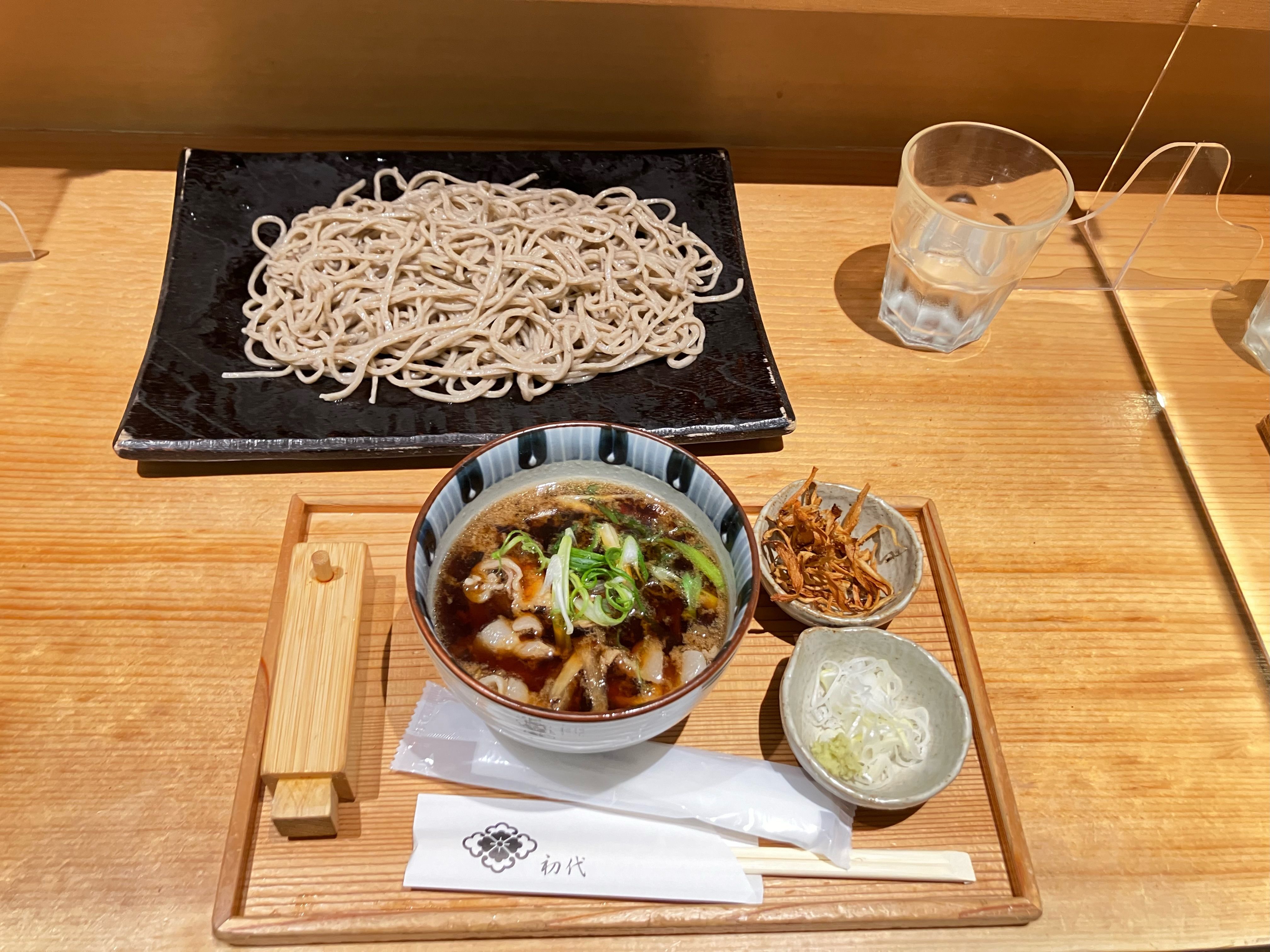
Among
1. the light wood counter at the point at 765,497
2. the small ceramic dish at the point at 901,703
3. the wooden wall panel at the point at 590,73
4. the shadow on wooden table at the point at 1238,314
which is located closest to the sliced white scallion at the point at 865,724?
the small ceramic dish at the point at 901,703

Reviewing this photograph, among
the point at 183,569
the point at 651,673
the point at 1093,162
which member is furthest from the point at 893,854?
the point at 1093,162

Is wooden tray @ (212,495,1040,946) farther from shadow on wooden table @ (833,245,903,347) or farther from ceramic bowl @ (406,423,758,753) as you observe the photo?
shadow on wooden table @ (833,245,903,347)

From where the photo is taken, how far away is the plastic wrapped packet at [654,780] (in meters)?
1.06

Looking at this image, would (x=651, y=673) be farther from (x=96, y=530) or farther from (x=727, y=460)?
(x=96, y=530)

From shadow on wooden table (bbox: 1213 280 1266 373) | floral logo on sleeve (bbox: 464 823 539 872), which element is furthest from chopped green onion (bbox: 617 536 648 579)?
shadow on wooden table (bbox: 1213 280 1266 373)

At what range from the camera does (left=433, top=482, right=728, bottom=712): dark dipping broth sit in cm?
104

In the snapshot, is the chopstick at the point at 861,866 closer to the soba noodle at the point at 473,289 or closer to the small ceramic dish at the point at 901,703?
the small ceramic dish at the point at 901,703

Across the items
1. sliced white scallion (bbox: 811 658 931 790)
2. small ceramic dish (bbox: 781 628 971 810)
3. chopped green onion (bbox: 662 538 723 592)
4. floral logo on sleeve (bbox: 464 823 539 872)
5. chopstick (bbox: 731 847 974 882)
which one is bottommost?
floral logo on sleeve (bbox: 464 823 539 872)

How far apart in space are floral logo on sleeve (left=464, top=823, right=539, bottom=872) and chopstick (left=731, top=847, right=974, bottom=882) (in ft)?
0.87

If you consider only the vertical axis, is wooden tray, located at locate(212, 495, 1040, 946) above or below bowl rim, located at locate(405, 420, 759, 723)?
below

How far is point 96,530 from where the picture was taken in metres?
1.38

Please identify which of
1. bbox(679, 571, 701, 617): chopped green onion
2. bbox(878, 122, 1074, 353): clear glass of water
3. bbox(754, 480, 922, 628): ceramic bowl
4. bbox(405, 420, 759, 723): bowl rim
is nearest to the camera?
bbox(405, 420, 759, 723): bowl rim

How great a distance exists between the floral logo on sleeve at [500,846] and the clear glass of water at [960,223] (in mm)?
1268

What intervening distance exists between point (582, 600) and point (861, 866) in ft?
1.62
